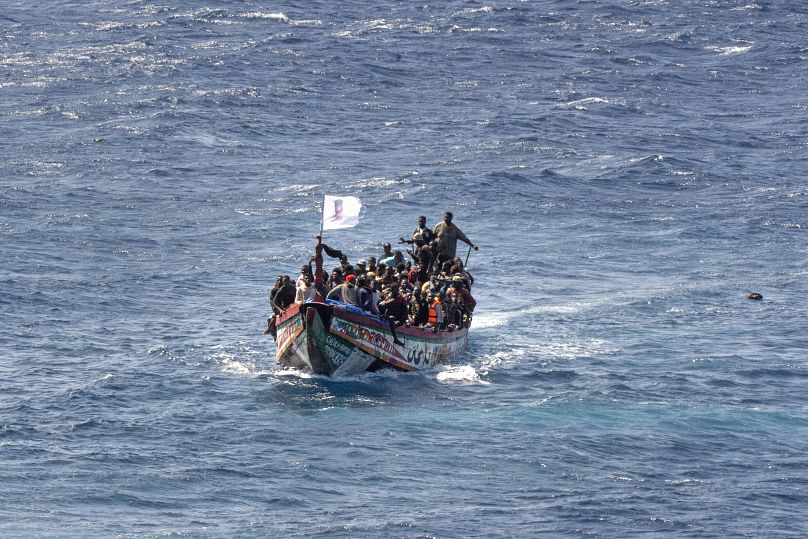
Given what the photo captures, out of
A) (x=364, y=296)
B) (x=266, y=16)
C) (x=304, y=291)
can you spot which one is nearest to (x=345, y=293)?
(x=364, y=296)

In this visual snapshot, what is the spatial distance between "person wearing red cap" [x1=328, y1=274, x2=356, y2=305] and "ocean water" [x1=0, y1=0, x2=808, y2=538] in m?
2.45

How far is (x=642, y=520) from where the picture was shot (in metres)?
29.2

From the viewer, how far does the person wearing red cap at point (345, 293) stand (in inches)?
1448

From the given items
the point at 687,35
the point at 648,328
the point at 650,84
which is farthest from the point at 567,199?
the point at 687,35

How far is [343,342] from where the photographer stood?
36938 mm

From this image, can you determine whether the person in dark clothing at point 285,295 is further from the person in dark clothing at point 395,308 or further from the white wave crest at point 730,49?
the white wave crest at point 730,49

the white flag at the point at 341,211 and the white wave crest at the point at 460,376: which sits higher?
the white flag at the point at 341,211

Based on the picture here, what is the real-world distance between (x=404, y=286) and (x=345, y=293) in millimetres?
4696

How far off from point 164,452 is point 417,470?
583 cm

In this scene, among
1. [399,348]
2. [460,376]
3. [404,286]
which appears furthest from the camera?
[404,286]

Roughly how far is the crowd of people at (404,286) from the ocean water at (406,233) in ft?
6.32

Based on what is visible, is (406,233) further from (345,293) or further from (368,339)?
(345,293)

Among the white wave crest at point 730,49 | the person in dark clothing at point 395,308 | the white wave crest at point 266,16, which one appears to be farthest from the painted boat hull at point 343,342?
the white wave crest at point 266,16

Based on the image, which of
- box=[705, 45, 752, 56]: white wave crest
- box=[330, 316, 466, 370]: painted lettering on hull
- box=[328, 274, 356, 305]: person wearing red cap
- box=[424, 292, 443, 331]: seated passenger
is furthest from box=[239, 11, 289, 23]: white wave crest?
box=[328, 274, 356, 305]: person wearing red cap
